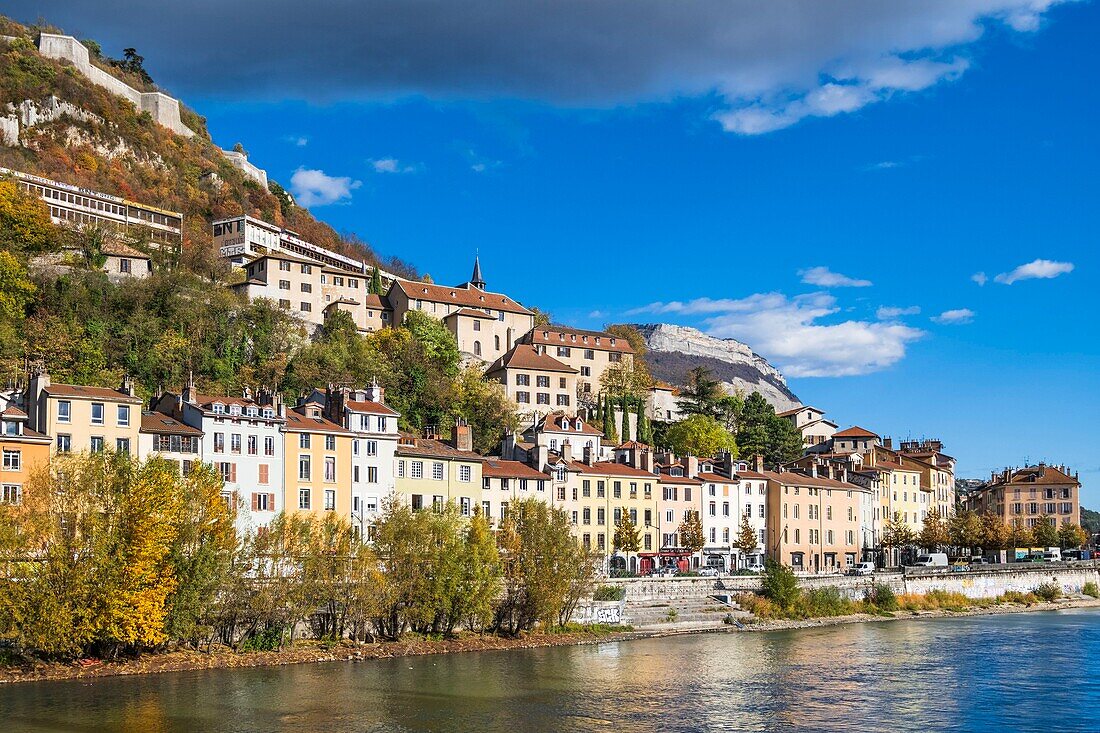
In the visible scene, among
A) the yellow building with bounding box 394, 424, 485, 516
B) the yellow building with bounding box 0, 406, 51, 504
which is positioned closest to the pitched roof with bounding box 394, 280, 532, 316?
the yellow building with bounding box 394, 424, 485, 516

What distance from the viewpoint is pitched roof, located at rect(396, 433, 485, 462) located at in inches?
2761

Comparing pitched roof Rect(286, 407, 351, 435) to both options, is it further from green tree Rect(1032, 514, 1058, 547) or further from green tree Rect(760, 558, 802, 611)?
green tree Rect(1032, 514, 1058, 547)

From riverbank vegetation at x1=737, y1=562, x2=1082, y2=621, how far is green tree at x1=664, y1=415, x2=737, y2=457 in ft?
77.1

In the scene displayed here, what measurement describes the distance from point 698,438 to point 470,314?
74.5 feet

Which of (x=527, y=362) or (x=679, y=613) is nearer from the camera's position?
(x=679, y=613)

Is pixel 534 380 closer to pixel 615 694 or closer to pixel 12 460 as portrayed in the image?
pixel 12 460

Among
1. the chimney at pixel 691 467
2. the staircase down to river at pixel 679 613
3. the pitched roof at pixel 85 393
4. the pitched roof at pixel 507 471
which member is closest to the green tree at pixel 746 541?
the chimney at pixel 691 467

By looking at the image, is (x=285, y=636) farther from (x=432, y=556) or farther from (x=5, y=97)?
(x=5, y=97)

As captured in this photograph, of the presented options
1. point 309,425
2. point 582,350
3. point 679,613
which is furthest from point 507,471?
point 582,350

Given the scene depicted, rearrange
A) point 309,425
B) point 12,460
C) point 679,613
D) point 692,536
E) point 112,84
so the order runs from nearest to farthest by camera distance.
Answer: point 12,460
point 309,425
point 679,613
point 692,536
point 112,84

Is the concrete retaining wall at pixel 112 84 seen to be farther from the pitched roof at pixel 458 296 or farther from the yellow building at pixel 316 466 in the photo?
the yellow building at pixel 316 466

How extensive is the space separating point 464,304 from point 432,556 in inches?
2234

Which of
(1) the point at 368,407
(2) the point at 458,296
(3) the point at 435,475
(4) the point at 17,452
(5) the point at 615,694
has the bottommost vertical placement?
(5) the point at 615,694

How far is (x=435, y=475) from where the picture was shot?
71062mm
